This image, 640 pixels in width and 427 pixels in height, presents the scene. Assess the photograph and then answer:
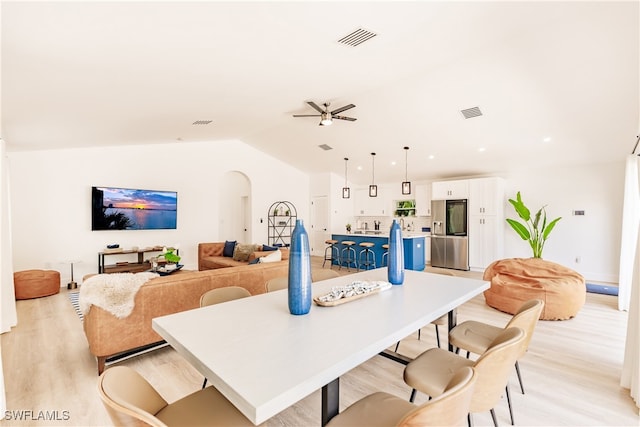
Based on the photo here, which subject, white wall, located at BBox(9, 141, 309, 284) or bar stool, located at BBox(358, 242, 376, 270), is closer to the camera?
white wall, located at BBox(9, 141, 309, 284)

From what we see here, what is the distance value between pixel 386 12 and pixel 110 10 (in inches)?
76.2

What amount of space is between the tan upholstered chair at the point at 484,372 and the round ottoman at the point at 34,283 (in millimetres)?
5935

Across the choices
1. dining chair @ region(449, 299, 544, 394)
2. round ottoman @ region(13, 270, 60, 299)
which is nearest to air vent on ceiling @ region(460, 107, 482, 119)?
dining chair @ region(449, 299, 544, 394)

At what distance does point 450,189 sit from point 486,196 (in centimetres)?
85

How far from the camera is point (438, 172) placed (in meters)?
7.78

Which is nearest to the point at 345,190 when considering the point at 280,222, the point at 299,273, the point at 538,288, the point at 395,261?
the point at 280,222

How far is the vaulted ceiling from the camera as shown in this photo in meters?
2.17

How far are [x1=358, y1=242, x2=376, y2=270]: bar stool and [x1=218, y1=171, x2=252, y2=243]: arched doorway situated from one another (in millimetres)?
4036

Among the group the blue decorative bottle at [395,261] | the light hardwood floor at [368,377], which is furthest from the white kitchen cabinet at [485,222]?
the blue decorative bottle at [395,261]

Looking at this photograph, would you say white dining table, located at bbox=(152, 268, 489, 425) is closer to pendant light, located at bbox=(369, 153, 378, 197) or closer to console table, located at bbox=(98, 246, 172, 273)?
pendant light, located at bbox=(369, 153, 378, 197)

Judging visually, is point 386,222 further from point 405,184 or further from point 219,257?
point 219,257

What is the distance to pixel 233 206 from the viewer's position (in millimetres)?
9797

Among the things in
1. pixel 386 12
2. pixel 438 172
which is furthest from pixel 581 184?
pixel 386 12

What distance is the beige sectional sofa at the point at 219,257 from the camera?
5.73 meters
